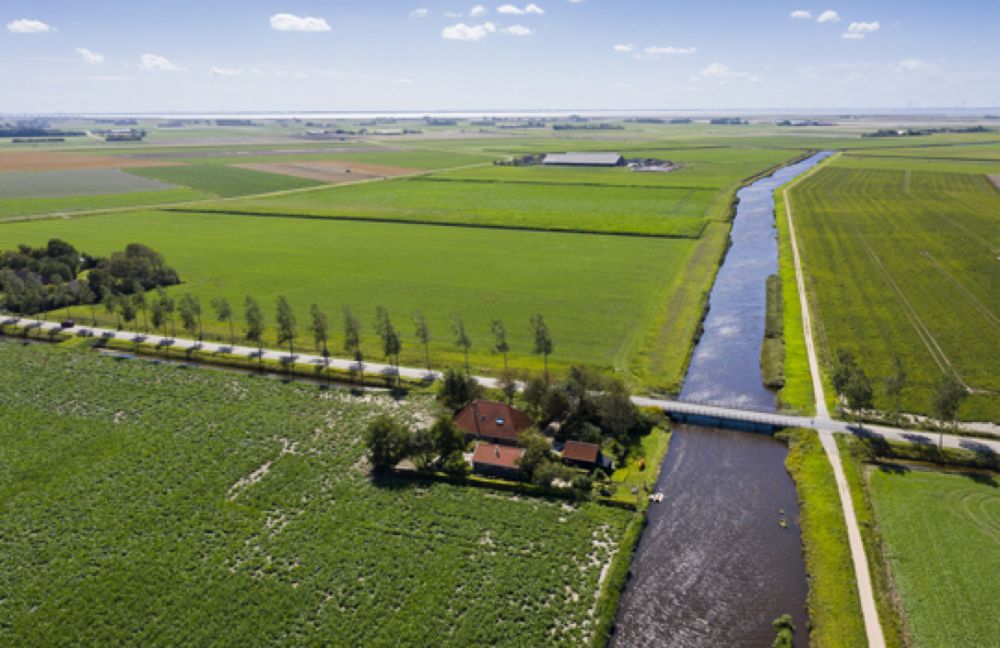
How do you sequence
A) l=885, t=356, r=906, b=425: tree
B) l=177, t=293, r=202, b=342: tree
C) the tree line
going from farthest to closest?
l=177, t=293, r=202, b=342: tree
l=885, t=356, r=906, b=425: tree
the tree line

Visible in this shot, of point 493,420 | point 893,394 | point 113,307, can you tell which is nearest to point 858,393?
point 893,394

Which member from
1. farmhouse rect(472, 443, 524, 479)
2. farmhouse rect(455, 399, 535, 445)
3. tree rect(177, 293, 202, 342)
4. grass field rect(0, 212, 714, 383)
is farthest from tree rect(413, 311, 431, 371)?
tree rect(177, 293, 202, 342)

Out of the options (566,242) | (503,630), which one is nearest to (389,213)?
(566,242)

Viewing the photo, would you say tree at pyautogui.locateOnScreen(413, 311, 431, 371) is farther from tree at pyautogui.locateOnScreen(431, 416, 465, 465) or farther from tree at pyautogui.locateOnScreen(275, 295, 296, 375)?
tree at pyautogui.locateOnScreen(431, 416, 465, 465)

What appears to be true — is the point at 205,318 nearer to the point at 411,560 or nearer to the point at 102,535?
the point at 102,535

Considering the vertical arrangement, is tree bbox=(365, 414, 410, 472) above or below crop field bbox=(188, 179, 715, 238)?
below

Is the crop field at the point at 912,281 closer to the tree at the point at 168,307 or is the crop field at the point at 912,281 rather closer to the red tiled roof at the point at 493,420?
the red tiled roof at the point at 493,420
